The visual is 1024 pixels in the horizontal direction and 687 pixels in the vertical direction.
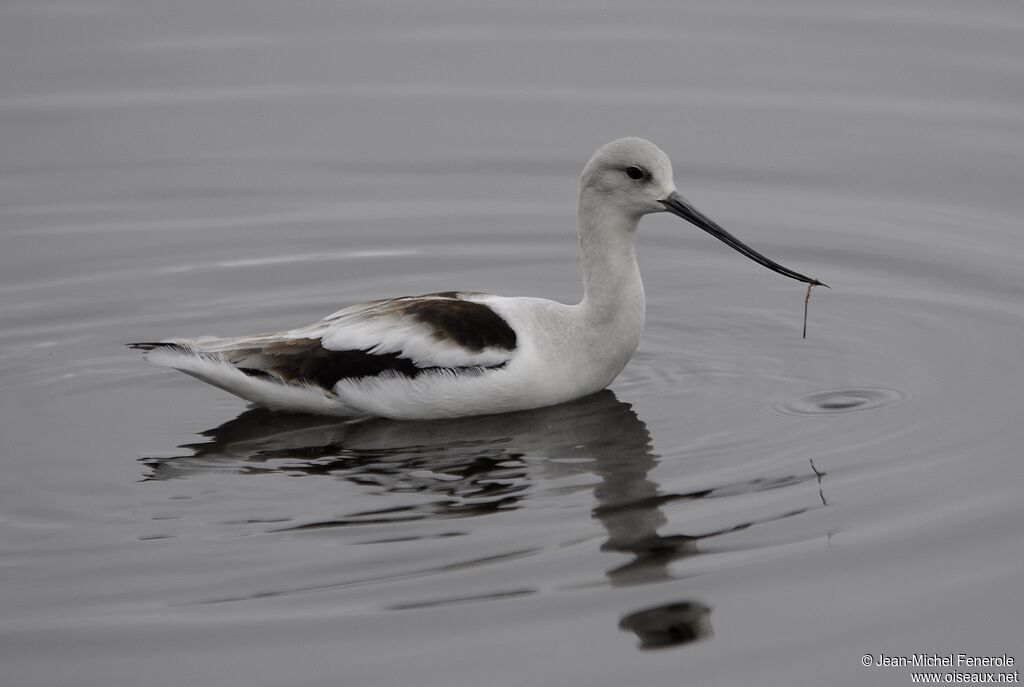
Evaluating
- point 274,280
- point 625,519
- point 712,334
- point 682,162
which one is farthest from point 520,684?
point 682,162

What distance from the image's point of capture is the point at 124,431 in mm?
10031

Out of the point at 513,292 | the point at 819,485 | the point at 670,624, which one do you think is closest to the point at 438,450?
the point at 819,485

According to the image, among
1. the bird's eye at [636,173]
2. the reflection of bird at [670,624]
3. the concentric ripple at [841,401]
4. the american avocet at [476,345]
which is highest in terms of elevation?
the bird's eye at [636,173]

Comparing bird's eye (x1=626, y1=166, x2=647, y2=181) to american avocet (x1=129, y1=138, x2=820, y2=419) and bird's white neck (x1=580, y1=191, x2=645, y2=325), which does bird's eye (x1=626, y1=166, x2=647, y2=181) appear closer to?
american avocet (x1=129, y1=138, x2=820, y2=419)

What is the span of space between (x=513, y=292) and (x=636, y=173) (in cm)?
226

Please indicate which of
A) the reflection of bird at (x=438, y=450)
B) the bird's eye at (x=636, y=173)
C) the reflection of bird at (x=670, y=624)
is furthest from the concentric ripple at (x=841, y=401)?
the reflection of bird at (x=670, y=624)

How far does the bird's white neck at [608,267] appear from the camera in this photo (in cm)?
1023

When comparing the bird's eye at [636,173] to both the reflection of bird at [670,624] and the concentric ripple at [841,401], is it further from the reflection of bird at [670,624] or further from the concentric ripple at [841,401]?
the reflection of bird at [670,624]

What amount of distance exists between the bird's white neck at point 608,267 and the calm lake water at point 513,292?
1.90 feet

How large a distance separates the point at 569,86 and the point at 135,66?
13.2 ft

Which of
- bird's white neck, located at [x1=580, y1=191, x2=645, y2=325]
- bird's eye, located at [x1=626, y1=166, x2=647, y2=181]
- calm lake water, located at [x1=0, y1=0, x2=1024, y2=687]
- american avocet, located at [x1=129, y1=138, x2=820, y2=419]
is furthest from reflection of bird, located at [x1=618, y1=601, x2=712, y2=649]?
bird's eye, located at [x1=626, y1=166, x2=647, y2=181]

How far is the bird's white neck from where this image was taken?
10.2 m

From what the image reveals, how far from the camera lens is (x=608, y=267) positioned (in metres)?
10.3

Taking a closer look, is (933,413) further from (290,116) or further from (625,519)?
(290,116)
